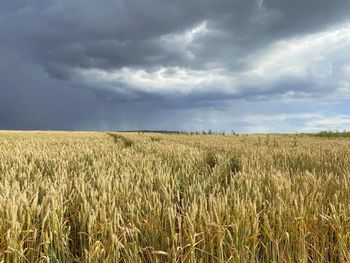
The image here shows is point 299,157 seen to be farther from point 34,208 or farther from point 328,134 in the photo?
point 328,134

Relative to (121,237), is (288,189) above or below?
above

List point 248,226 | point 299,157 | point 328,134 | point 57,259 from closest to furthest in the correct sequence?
point 57,259 → point 248,226 → point 299,157 → point 328,134

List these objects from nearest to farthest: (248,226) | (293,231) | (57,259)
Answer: (57,259) < (248,226) < (293,231)

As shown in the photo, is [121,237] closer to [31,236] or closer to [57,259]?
[57,259]

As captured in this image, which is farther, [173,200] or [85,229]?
[173,200]

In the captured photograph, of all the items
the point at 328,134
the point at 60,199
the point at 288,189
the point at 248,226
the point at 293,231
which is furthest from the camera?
the point at 328,134

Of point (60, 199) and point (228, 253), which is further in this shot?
point (60, 199)

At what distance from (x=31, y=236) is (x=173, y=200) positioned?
1.41 meters

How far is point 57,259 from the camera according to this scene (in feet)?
7.50

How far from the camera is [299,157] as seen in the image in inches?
304

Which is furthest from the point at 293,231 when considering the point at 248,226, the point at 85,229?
the point at 85,229

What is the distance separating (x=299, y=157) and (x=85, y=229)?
6.13 meters

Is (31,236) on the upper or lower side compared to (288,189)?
lower

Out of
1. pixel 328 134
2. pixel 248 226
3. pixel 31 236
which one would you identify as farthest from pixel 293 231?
pixel 328 134
